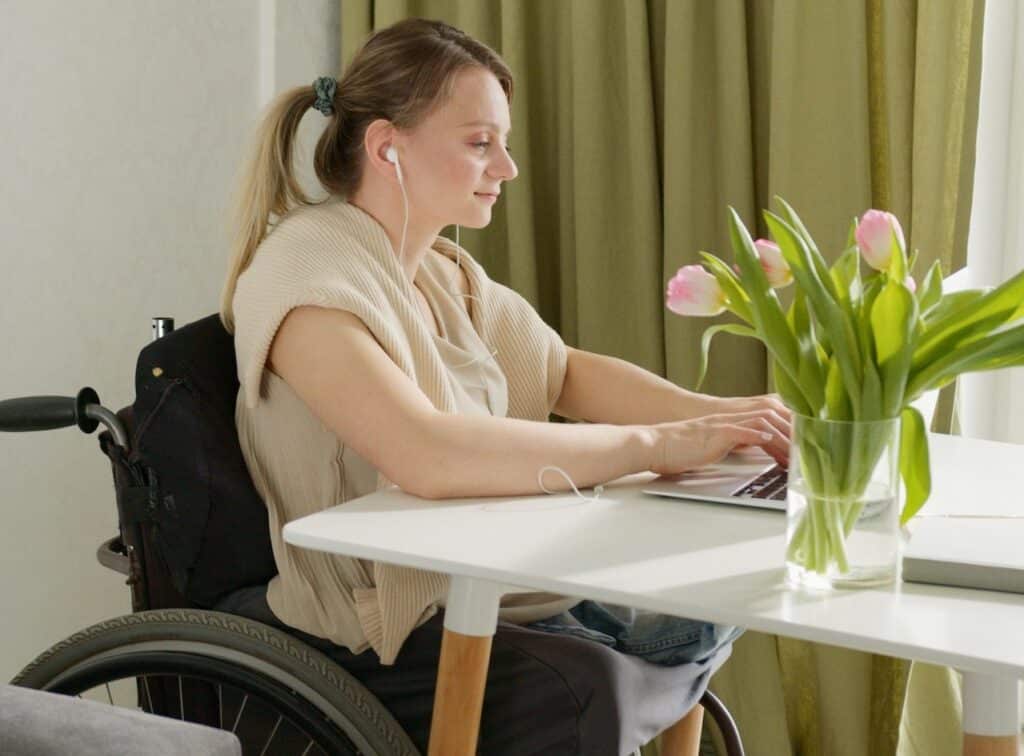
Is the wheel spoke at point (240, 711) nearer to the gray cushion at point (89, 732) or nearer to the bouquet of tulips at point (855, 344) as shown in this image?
the gray cushion at point (89, 732)

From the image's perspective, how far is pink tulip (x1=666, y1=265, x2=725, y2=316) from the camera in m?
1.11

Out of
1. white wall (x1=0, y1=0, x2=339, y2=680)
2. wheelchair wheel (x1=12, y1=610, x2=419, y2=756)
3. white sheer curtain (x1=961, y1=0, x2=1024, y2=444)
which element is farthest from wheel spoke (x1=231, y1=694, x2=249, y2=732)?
white sheer curtain (x1=961, y1=0, x2=1024, y2=444)

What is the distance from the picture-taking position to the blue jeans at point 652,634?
1.42 metres

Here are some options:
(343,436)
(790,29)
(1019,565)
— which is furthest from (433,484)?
(790,29)

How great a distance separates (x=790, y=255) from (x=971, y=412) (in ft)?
4.41

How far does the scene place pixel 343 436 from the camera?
133cm

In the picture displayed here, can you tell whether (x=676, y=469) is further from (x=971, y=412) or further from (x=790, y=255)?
(x=971, y=412)

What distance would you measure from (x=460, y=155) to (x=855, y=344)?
678 millimetres

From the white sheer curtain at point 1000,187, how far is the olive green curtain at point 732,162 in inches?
6.1

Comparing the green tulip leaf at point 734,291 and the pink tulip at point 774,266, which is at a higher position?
the pink tulip at point 774,266

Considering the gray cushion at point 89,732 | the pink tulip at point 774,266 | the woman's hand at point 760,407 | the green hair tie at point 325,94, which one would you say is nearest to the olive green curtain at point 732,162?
the woman's hand at point 760,407

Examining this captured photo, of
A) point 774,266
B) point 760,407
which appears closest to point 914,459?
point 774,266

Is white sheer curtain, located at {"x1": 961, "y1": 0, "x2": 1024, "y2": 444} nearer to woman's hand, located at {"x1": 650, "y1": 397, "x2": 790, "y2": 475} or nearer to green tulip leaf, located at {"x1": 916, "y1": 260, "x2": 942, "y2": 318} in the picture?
woman's hand, located at {"x1": 650, "y1": 397, "x2": 790, "y2": 475}

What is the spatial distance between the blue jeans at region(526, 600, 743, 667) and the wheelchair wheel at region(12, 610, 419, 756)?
0.78 ft
